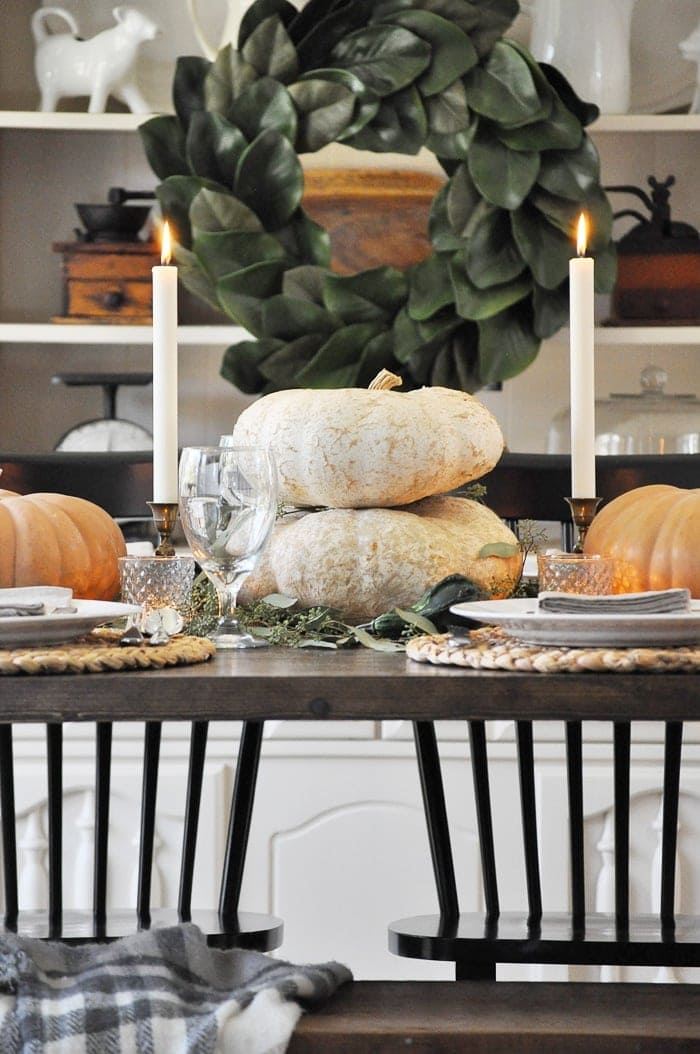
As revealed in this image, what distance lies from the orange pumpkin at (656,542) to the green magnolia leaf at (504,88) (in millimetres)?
1731

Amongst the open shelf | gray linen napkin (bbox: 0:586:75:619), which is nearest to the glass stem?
gray linen napkin (bbox: 0:586:75:619)

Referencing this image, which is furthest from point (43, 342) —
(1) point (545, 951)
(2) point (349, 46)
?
(1) point (545, 951)

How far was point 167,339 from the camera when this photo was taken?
1046 millimetres

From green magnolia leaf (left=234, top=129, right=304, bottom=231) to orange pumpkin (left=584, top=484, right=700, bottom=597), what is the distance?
68.7 inches

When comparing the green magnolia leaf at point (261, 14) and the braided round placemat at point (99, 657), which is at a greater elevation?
the green magnolia leaf at point (261, 14)

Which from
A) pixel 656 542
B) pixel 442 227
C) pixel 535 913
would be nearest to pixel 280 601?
pixel 656 542

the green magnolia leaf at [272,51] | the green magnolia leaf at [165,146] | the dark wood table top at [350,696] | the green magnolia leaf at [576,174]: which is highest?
the green magnolia leaf at [272,51]

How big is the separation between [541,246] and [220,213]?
649mm

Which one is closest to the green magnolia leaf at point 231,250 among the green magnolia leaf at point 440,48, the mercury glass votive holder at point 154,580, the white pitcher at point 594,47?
the green magnolia leaf at point 440,48

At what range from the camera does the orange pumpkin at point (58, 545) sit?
99 centimetres

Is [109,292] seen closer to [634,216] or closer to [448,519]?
[634,216]

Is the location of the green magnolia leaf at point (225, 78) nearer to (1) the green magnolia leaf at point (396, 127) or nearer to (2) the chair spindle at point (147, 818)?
(1) the green magnolia leaf at point (396, 127)

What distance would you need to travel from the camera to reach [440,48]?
2.65m

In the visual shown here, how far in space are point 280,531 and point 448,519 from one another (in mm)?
139
